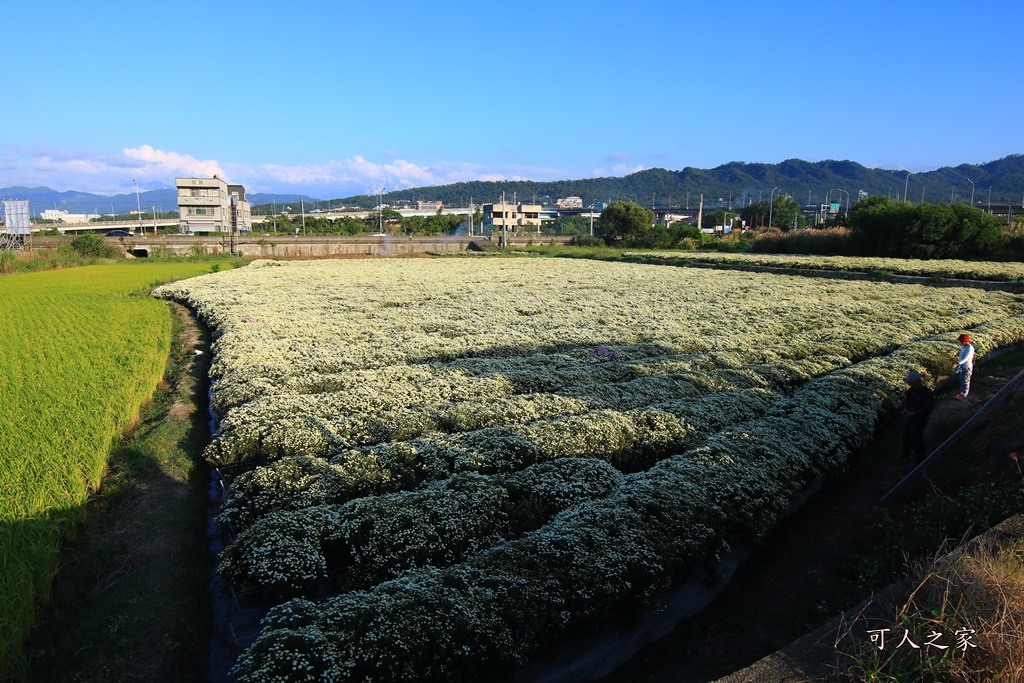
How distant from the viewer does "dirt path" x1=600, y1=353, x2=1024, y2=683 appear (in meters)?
6.59

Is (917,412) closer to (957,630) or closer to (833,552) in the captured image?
(833,552)

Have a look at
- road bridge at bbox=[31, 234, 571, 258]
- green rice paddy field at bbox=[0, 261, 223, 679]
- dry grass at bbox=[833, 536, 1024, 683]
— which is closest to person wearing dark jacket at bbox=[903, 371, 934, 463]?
dry grass at bbox=[833, 536, 1024, 683]

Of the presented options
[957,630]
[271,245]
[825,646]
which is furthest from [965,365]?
[271,245]

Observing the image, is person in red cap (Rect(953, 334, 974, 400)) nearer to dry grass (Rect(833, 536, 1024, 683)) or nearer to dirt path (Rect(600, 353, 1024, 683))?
dirt path (Rect(600, 353, 1024, 683))

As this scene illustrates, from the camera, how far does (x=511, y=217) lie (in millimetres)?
145875

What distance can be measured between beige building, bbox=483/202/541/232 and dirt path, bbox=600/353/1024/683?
123728mm

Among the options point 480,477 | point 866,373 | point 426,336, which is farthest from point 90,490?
point 866,373

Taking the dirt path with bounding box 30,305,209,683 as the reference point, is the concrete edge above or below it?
above

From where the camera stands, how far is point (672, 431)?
37.0ft

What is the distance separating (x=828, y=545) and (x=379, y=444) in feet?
23.1

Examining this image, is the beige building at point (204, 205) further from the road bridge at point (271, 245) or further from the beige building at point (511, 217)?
the beige building at point (511, 217)

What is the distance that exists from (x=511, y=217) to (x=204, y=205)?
7114 centimetres

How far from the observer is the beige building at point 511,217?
140 m

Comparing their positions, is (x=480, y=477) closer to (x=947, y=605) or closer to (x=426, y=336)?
(x=947, y=605)
